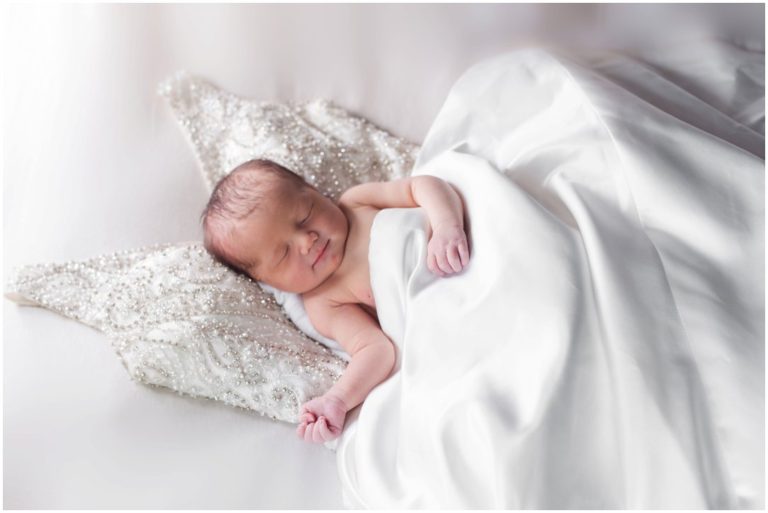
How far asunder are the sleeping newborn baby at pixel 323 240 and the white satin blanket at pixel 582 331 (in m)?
0.04

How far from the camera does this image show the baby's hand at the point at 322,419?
3.89 ft

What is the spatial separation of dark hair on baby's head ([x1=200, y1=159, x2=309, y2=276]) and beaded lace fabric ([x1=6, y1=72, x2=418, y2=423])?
5 cm

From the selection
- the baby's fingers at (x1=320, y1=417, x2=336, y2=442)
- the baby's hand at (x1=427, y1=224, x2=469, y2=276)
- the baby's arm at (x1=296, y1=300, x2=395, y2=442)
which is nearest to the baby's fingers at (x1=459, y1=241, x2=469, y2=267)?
the baby's hand at (x1=427, y1=224, x2=469, y2=276)

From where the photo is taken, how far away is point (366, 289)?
1355 millimetres

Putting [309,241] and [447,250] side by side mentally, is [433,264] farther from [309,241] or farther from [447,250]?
[309,241]

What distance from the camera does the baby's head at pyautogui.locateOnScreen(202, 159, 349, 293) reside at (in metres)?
1.31

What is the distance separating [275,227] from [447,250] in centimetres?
26

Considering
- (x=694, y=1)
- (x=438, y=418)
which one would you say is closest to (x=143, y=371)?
(x=438, y=418)

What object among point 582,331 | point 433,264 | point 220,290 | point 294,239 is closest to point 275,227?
point 294,239

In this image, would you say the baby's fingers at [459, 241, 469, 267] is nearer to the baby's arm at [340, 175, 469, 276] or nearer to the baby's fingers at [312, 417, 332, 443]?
the baby's arm at [340, 175, 469, 276]

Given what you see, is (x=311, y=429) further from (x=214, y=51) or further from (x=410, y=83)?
(x=214, y=51)

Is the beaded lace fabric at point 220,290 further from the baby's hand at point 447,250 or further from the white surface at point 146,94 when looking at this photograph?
the baby's hand at point 447,250

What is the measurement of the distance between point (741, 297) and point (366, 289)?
54 centimetres

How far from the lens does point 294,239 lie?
1.32m
